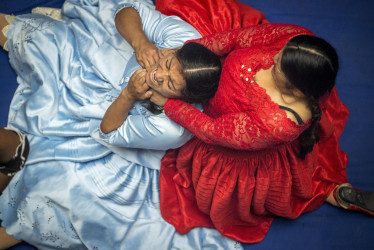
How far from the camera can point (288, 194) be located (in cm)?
137

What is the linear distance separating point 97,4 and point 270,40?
39.8 inches

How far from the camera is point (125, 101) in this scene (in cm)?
123

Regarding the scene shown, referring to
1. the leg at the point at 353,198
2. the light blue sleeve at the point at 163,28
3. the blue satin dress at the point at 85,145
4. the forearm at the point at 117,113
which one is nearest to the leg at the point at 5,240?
the blue satin dress at the point at 85,145

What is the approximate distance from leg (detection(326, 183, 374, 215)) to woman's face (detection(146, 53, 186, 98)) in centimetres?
102

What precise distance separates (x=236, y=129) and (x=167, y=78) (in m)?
0.33

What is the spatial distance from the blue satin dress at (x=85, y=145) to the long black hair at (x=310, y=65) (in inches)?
20.5

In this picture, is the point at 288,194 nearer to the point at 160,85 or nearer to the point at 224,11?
the point at 160,85

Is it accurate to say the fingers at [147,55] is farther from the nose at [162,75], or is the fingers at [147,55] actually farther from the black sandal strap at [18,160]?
the black sandal strap at [18,160]

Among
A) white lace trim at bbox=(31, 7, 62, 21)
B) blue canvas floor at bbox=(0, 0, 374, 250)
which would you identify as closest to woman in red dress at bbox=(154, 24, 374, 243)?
blue canvas floor at bbox=(0, 0, 374, 250)

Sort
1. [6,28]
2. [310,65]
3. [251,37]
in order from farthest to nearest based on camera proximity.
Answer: [6,28], [251,37], [310,65]

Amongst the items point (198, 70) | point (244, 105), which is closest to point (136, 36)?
point (198, 70)

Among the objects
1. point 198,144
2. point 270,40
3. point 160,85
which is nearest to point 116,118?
point 160,85

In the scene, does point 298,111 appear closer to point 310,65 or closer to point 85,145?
point 310,65

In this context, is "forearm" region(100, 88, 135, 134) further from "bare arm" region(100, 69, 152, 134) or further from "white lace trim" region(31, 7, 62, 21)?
"white lace trim" region(31, 7, 62, 21)
